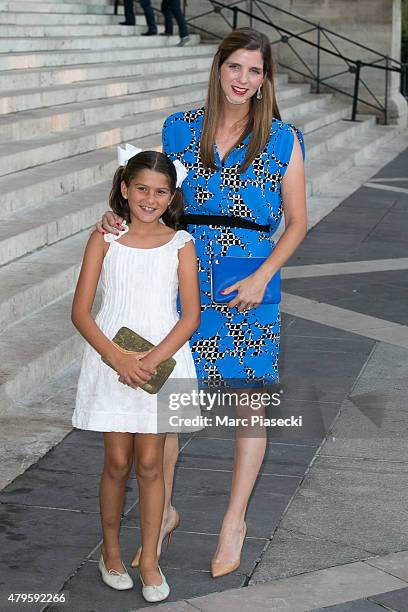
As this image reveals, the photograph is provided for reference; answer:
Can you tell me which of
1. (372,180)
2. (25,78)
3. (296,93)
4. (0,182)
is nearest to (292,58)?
(296,93)

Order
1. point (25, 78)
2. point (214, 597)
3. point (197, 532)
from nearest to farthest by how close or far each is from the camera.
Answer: point (214, 597) → point (197, 532) → point (25, 78)

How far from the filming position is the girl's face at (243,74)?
13.4ft

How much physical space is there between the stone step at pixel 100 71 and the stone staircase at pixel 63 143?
24 mm

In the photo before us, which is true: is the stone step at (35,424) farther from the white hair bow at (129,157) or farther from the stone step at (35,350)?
the white hair bow at (129,157)

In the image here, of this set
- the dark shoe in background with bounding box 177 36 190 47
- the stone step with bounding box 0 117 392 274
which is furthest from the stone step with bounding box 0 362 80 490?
the dark shoe in background with bounding box 177 36 190 47

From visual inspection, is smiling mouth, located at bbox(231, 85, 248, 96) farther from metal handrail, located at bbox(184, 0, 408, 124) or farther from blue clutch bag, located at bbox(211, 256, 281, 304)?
metal handrail, located at bbox(184, 0, 408, 124)

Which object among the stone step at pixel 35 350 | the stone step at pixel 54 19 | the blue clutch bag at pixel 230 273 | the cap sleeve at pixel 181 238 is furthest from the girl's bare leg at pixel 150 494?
the stone step at pixel 54 19

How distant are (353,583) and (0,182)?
19.3ft

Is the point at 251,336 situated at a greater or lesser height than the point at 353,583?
greater

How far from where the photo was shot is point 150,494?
3.98 m

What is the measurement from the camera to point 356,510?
488 centimetres

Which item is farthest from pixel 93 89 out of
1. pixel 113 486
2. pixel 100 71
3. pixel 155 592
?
pixel 155 592

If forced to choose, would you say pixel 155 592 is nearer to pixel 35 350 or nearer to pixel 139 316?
pixel 139 316

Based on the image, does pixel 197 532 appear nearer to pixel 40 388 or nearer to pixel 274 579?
pixel 274 579
